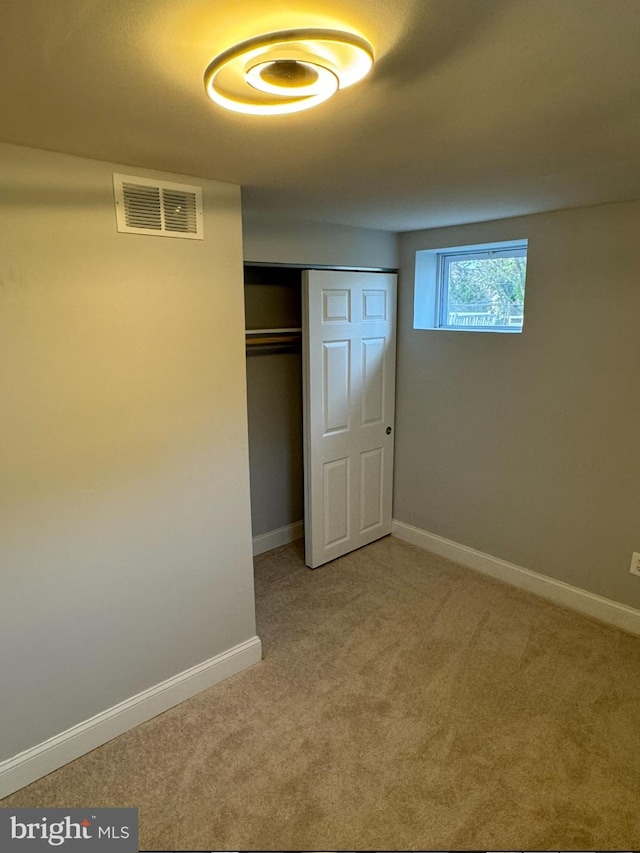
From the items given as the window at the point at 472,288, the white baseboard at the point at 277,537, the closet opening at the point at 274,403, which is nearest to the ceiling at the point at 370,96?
the window at the point at 472,288

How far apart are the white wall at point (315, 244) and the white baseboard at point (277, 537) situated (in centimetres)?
192

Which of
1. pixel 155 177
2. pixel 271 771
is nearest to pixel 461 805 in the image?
pixel 271 771

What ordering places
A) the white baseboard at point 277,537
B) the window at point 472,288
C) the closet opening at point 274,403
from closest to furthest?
the window at point 472,288 < the closet opening at point 274,403 < the white baseboard at point 277,537

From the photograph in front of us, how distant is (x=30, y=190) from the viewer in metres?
1.65

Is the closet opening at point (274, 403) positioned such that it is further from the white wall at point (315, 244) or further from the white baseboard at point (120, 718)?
the white baseboard at point (120, 718)

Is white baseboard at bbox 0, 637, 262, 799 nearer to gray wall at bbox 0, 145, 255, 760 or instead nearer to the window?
gray wall at bbox 0, 145, 255, 760

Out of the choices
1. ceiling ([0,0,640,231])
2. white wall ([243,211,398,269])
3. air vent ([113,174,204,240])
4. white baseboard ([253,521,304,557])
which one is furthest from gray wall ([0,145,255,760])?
white baseboard ([253,521,304,557])

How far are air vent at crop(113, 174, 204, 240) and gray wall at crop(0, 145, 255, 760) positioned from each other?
4cm

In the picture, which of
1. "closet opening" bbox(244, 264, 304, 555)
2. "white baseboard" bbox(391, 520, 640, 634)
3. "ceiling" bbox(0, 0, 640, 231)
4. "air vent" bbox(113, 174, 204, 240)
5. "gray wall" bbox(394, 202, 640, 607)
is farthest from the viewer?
"closet opening" bbox(244, 264, 304, 555)

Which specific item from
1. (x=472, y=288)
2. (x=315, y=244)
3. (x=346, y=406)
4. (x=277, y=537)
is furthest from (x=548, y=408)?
(x=277, y=537)

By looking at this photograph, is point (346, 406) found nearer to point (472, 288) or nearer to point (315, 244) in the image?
point (315, 244)

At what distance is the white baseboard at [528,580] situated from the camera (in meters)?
2.82

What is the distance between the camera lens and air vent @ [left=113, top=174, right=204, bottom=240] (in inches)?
73.0

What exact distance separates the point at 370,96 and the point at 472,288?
7.85 feet
